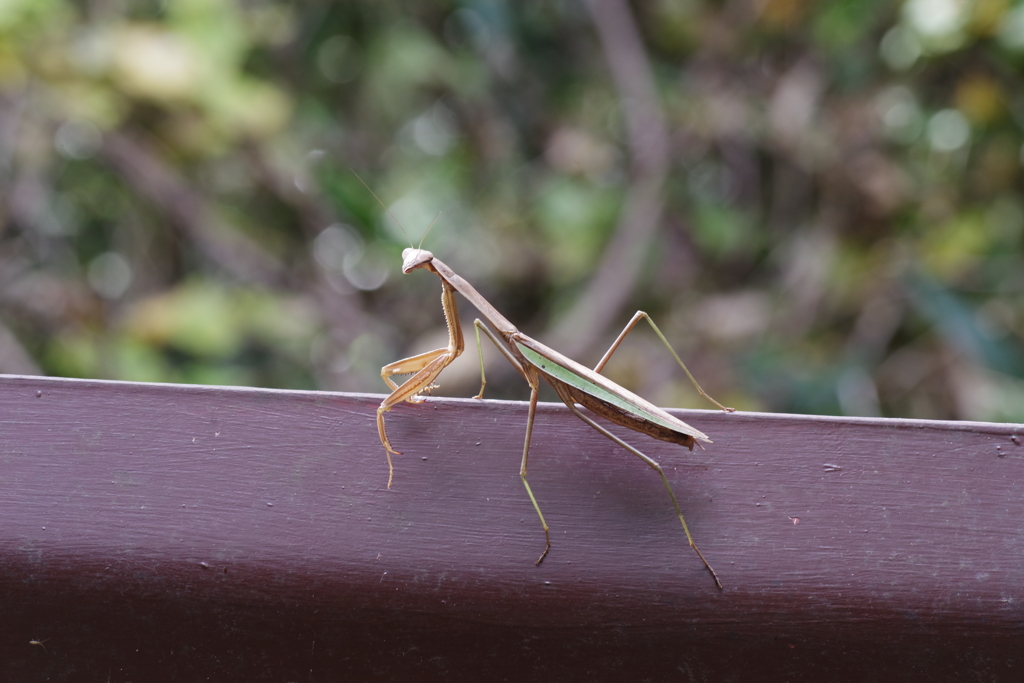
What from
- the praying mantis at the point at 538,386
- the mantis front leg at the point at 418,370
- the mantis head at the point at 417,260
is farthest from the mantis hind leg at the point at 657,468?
the mantis head at the point at 417,260

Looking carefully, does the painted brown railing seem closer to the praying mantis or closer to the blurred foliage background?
the praying mantis

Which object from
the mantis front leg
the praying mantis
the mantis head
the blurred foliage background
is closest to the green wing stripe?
the praying mantis

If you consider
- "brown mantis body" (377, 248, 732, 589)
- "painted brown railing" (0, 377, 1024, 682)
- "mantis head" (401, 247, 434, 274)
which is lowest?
"painted brown railing" (0, 377, 1024, 682)

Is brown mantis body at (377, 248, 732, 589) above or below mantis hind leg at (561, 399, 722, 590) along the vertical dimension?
above

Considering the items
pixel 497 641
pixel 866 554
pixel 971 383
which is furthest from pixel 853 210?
pixel 497 641

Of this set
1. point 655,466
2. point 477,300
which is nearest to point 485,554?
point 655,466

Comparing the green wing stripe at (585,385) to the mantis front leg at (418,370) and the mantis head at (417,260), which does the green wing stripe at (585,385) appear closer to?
the mantis front leg at (418,370)

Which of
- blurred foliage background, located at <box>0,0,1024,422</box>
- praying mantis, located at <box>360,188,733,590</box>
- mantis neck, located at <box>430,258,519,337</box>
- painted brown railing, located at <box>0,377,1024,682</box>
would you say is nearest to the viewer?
painted brown railing, located at <box>0,377,1024,682</box>

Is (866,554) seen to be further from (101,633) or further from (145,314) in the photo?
(145,314)
